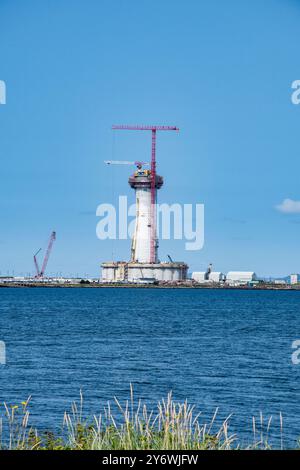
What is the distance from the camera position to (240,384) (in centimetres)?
3912

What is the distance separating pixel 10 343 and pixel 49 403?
2820 centimetres

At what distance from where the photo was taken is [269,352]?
185 feet

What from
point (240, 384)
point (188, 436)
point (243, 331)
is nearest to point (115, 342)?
point (243, 331)

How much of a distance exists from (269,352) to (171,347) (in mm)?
7702
